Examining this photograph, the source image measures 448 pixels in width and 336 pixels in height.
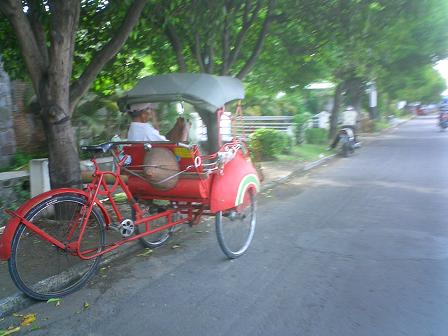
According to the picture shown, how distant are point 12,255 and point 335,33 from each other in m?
9.07

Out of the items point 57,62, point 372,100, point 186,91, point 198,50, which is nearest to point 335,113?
point 372,100

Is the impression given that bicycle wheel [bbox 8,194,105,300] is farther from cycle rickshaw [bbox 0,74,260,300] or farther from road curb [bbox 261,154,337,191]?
road curb [bbox 261,154,337,191]

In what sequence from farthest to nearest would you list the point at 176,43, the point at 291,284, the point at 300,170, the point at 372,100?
1. the point at 372,100
2. the point at 300,170
3. the point at 176,43
4. the point at 291,284

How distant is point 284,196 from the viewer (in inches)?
392

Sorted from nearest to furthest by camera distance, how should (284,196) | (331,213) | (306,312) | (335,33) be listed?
(306,312), (331,213), (284,196), (335,33)

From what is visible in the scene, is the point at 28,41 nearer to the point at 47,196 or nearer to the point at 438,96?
the point at 47,196

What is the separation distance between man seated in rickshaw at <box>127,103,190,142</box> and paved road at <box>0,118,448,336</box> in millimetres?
1482

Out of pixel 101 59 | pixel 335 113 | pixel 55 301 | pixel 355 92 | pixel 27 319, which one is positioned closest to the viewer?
pixel 27 319

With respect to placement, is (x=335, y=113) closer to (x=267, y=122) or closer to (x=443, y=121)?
(x=267, y=122)

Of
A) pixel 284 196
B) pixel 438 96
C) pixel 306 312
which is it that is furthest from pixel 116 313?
pixel 438 96

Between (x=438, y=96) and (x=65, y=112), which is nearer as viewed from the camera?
(x=65, y=112)

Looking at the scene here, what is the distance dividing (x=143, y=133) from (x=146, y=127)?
0.29 ft

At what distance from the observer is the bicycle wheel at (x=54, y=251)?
4262mm

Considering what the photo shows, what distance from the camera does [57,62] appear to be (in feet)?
19.2
